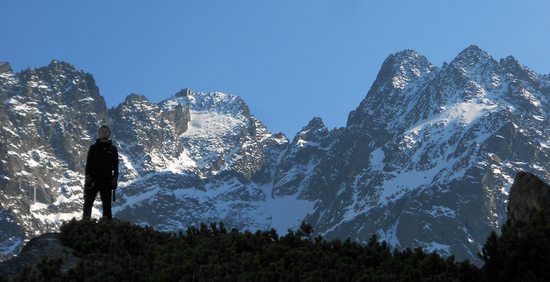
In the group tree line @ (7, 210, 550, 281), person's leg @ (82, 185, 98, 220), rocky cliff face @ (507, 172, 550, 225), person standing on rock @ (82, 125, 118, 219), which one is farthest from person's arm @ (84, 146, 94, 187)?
rocky cliff face @ (507, 172, 550, 225)

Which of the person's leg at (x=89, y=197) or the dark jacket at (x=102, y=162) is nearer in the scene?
the dark jacket at (x=102, y=162)

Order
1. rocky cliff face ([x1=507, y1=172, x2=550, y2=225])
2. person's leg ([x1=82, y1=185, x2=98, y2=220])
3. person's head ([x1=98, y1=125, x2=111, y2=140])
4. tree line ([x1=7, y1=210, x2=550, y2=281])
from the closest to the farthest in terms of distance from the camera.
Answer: tree line ([x1=7, y1=210, x2=550, y2=281]), rocky cliff face ([x1=507, y1=172, x2=550, y2=225]), person's head ([x1=98, y1=125, x2=111, y2=140]), person's leg ([x1=82, y1=185, x2=98, y2=220])

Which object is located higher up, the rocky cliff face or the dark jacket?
the dark jacket

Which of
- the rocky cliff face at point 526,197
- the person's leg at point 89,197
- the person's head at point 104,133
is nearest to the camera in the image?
the rocky cliff face at point 526,197

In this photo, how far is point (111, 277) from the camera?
12430 millimetres

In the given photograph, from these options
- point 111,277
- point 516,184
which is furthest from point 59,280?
point 516,184

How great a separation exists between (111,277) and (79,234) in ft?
15.0

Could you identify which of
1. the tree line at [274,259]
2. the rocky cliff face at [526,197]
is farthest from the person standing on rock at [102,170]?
the rocky cliff face at [526,197]

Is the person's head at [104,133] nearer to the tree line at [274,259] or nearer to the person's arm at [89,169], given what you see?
the person's arm at [89,169]

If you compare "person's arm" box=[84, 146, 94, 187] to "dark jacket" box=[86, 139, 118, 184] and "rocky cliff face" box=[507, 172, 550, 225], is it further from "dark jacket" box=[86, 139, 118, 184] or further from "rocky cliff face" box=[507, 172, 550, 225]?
"rocky cliff face" box=[507, 172, 550, 225]

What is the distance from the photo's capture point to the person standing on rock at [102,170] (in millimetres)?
20141

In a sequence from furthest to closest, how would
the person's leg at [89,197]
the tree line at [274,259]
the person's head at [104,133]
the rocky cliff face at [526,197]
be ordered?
the person's leg at [89,197] < the person's head at [104,133] < the rocky cliff face at [526,197] < the tree line at [274,259]

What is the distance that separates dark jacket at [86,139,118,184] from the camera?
793 inches

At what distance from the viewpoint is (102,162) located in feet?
66.3
